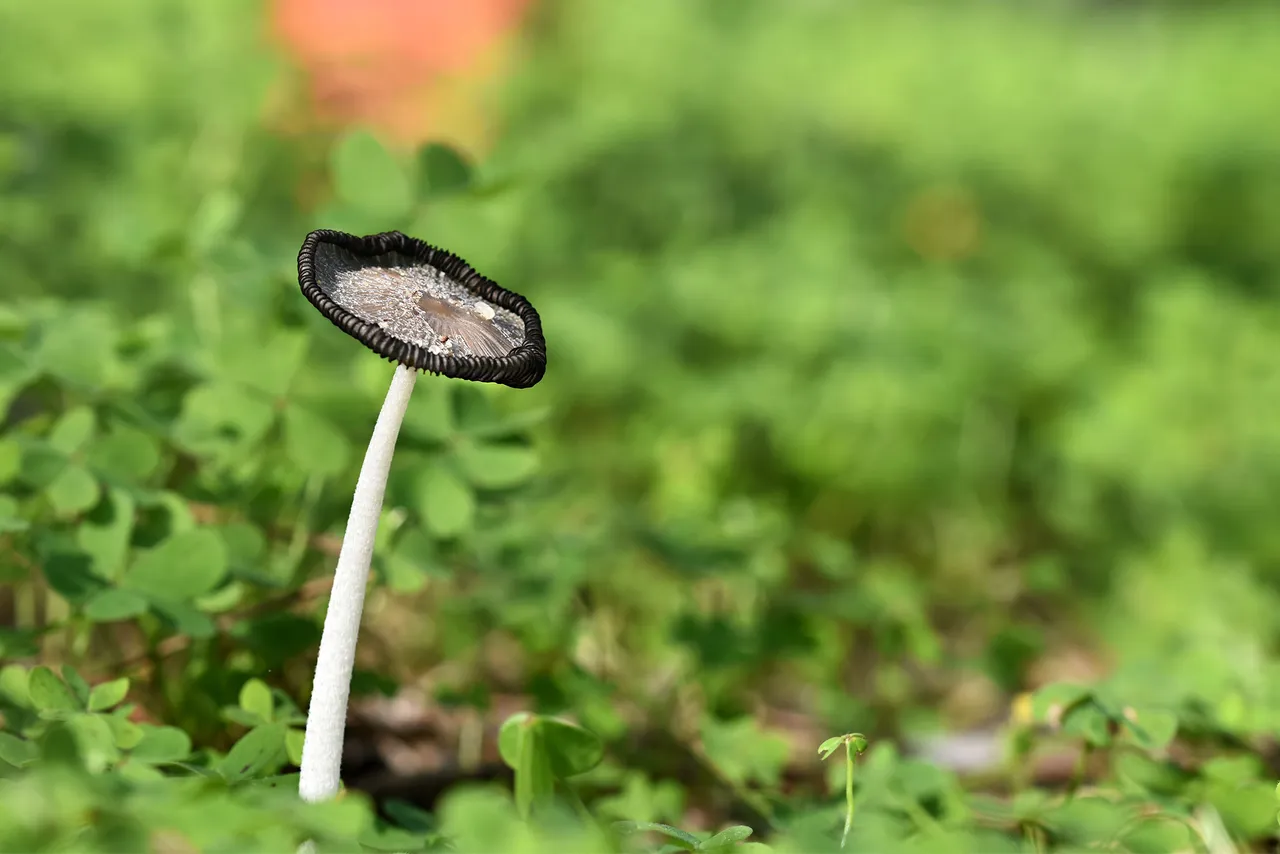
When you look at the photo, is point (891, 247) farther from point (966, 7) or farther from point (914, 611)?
point (966, 7)

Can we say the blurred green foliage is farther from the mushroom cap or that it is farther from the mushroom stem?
the mushroom cap

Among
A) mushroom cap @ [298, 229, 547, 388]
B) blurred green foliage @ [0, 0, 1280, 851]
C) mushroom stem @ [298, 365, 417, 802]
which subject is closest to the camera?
mushroom cap @ [298, 229, 547, 388]

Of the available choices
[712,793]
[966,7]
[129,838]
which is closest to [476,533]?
[712,793]

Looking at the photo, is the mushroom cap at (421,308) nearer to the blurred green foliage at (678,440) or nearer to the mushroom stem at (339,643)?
the mushroom stem at (339,643)

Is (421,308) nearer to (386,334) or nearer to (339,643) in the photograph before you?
(386,334)

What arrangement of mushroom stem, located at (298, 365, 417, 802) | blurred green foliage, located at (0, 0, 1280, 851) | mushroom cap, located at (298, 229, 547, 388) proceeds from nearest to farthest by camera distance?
mushroom cap, located at (298, 229, 547, 388), mushroom stem, located at (298, 365, 417, 802), blurred green foliage, located at (0, 0, 1280, 851)

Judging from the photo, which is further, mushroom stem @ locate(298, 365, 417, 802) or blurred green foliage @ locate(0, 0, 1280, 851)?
blurred green foliage @ locate(0, 0, 1280, 851)

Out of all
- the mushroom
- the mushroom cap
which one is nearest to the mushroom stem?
the mushroom
